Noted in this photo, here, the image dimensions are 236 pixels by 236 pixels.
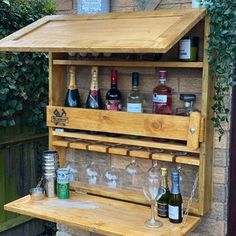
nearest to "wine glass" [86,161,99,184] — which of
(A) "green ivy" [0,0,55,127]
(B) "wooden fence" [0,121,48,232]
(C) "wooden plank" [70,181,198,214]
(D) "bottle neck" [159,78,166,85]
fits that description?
(C) "wooden plank" [70,181,198,214]

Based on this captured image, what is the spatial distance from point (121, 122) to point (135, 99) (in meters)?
0.15

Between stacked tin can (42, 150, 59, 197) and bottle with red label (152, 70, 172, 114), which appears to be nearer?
bottle with red label (152, 70, 172, 114)

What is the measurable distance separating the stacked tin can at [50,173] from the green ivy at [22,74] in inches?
35.5

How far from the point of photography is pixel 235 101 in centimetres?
193

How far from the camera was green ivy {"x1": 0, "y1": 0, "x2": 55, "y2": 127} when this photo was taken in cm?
300

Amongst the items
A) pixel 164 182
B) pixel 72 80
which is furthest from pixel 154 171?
pixel 72 80

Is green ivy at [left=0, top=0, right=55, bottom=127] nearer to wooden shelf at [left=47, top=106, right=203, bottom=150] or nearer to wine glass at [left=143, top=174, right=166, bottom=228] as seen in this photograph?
wooden shelf at [left=47, top=106, right=203, bottom=150]

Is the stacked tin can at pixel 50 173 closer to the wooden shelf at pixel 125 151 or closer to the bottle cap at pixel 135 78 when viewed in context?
the wooden shelf at pixel 125 151

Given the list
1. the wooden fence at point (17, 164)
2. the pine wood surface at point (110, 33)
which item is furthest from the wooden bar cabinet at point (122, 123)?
the wooden fence at point (17, 164)

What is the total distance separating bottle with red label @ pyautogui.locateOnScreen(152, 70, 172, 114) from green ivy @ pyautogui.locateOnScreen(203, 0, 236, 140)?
0.78ft

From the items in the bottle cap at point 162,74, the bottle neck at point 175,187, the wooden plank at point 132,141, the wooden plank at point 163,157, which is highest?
the bottle cap at point 162,74

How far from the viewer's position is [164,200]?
1965mm

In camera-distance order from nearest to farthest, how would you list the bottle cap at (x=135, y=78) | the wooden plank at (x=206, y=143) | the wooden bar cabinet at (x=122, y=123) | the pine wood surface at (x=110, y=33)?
the pine wood surface at (x=110, y=33), the wooden bar cabinet at (x=122, y=123), the wooden plank at (x=206, y=143), the bottle cap at (x=135, y=78)

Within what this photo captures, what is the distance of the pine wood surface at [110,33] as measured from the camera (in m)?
1.60
